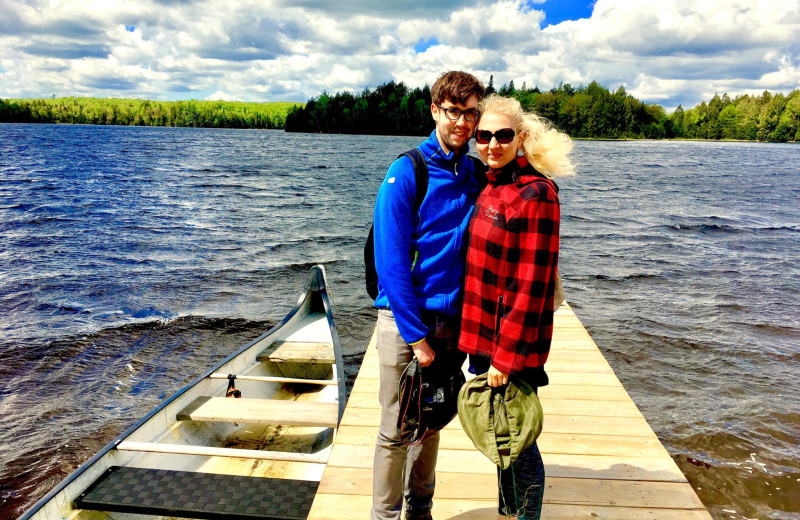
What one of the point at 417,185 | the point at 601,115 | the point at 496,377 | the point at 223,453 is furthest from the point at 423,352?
the point at 601,115

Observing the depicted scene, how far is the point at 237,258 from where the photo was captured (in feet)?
50.2

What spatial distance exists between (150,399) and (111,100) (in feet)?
721

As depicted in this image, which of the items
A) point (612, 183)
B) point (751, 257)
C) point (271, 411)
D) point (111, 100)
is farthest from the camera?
point (111, 100)

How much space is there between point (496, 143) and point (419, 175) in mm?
363

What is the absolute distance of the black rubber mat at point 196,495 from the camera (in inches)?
127

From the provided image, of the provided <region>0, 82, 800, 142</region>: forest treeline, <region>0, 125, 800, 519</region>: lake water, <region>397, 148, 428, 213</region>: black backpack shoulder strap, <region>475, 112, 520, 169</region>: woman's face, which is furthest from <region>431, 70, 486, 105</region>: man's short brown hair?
<region>0, 82, 800, 142</region>: forest treeline

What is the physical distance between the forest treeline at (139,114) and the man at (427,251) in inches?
6950

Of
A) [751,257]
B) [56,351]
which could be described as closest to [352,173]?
[751,257]

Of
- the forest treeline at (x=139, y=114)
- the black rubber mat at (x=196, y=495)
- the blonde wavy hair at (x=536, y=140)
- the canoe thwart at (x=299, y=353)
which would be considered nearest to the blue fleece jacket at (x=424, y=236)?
Answer: the blonde wavy hair at (x=536, y=140)

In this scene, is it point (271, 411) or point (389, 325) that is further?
point (271, 411)

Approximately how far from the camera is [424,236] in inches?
89.3

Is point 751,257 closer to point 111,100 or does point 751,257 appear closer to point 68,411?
point 68,411

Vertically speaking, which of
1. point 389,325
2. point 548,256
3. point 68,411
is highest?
point 548,256

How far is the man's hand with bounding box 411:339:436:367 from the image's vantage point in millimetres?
2283
